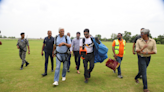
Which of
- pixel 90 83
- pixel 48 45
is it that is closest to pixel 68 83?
pixel 90 83

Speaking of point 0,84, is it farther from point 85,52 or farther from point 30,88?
point 85,52

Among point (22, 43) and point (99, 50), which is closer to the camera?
point (99, 50)

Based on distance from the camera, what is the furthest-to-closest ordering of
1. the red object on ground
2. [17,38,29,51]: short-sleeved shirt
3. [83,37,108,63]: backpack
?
1. [17,38,29,51]: short-sleeved shirt
2. the red object on ground
3. [83,37,108,63]: backpack

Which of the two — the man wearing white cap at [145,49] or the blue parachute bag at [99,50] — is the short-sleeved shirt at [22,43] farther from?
the man wearing white cap at [145,49]

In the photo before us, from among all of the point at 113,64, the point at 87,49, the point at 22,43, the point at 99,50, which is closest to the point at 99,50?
the point at 99,50

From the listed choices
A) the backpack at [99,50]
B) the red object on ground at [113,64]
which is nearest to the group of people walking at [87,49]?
the backpack at [99,50]

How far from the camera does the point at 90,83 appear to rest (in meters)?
4.52

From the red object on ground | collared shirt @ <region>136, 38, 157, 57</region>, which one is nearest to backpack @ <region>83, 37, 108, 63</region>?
the red object on ground

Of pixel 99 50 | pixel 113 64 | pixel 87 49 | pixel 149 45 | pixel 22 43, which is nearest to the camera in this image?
pixel 149 45

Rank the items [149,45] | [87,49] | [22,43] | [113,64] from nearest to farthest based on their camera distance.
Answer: [149,45] → [87,49] → [113,64] → [22,43]

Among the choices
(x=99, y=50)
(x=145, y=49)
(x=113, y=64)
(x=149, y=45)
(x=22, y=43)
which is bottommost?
(x=113, y=64)

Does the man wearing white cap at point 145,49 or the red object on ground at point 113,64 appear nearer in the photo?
the man wearing white cap at point 145,49

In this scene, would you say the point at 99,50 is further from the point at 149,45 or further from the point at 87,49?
the point at 149,45

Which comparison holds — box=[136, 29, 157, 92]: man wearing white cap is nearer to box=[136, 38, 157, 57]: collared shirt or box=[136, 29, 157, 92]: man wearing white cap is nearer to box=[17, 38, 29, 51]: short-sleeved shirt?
box=[136, 38, 157, 57]: collared shirt
